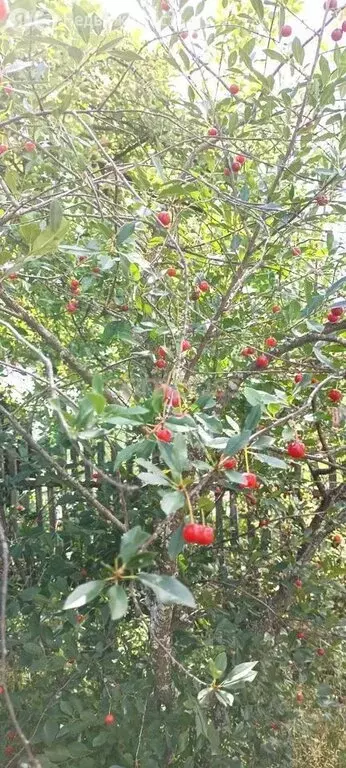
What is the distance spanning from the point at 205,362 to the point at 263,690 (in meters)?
1.14

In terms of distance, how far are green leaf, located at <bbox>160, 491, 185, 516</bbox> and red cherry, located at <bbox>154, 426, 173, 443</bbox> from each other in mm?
113

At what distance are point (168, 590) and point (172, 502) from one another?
16 centimetres

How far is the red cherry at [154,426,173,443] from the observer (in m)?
1.08

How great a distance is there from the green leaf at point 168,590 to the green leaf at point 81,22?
1.02 meters

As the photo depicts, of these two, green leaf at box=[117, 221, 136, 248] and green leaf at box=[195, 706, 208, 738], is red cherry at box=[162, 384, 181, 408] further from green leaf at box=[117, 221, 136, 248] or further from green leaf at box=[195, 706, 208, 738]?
green leaf at box=[195, 706, 208, 738]

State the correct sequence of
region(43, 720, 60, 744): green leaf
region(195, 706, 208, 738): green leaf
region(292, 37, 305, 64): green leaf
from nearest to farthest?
region(195, 706, 208, 738): green leaf, region(292, 37, 305, 64): green leaf, region(43, 720, 60, 744): green leaf

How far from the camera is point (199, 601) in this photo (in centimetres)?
240

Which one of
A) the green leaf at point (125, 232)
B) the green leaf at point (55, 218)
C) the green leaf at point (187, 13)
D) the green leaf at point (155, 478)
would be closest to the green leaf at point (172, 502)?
the green leaf at point (155, 478)

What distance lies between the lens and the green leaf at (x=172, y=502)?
0.93 m

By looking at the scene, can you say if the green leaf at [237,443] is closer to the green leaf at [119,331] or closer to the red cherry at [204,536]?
the red cherry at [204,536]

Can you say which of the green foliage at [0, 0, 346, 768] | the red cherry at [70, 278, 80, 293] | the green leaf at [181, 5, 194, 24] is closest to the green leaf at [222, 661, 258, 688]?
the green foliage at [0, 0, 346, 768]

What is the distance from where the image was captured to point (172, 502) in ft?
3.11

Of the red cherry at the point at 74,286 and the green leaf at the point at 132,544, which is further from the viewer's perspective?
the red cherry at the point at 74,286

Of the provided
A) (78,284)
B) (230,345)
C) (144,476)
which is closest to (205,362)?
(230,345)
